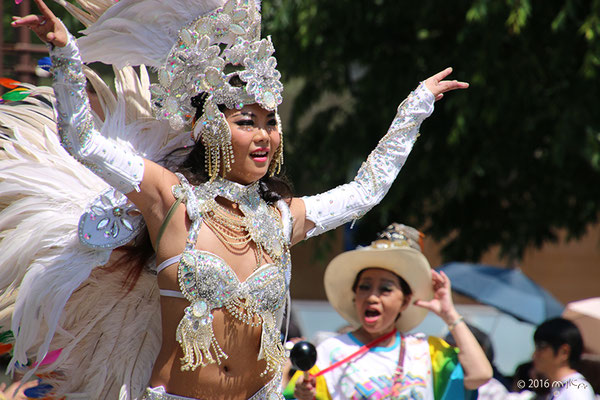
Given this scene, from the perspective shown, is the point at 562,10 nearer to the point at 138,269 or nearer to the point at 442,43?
the point at 442,43

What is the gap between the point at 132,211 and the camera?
10.3 ft

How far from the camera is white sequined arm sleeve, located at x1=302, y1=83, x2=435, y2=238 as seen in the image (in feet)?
11.2

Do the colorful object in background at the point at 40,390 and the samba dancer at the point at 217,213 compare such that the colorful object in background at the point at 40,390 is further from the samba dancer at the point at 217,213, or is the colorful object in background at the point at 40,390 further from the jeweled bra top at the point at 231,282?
the jeweled bra top at the point at 231,282

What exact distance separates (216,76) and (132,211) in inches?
23.6

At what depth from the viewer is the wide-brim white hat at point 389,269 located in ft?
14.4

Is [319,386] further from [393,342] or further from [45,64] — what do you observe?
[45,64]

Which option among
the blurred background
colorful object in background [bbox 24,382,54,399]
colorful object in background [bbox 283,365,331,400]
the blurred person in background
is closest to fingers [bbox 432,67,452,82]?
colorful object in background [bbox 283,365,331,400]

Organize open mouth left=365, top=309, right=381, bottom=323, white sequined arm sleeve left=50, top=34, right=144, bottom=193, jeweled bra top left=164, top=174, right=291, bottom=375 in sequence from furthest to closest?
open mouth left=365, top=309, right=381, bottom=323 → jeweled bra top left=164, top=174, right=291, bottom=375 → white sequined arm sleeve left=50, top=34, right=144, bottom=193

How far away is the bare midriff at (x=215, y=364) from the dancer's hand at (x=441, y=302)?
1.39 m

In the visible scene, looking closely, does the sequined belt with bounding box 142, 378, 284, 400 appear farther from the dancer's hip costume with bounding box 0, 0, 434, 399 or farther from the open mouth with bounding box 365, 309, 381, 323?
the open mouth with bounding box 365, 309, 381, 323

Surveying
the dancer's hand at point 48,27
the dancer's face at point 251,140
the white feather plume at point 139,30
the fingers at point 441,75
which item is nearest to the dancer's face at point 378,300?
the fingers at point 441,75

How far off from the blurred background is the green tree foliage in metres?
0.01

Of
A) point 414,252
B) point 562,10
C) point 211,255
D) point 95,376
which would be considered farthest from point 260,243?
point 562,10

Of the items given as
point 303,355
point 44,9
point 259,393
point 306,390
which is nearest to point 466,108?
point 306,390
